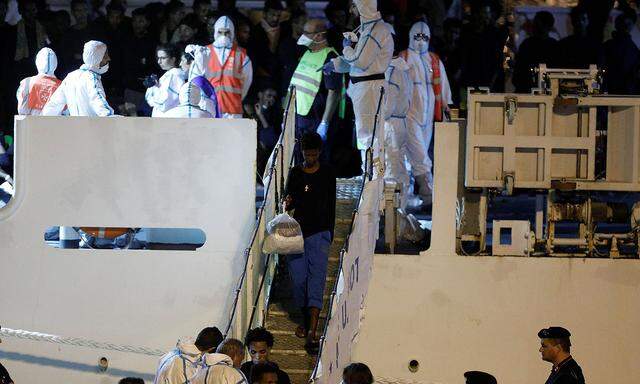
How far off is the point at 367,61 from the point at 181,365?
5.56 meters

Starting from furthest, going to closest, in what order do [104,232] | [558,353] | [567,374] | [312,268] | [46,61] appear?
1. [46,61]
2. [104,232]
3. [312,268]
4. [558,353]
5. [567,374]

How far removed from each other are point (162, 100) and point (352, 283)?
3.93 meters

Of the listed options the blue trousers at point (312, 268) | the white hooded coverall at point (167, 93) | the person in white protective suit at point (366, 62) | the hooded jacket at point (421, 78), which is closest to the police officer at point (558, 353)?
the blue trousers at point (312, 268)

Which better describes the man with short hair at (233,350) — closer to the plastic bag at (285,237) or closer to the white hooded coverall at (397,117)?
the plastic bag at (285,237)

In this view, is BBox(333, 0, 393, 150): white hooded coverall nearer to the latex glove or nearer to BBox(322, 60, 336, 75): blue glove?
BBox(322, 60, 336, 75): blue glove

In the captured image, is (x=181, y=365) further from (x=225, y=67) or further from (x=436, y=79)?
(x=436, y=79)

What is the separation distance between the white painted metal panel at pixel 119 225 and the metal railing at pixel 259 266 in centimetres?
23

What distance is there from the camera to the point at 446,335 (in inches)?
534

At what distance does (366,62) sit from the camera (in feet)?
48.9

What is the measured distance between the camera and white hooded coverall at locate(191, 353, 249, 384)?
9.81 metres

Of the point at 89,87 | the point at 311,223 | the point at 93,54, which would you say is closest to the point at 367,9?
the point at 93,54

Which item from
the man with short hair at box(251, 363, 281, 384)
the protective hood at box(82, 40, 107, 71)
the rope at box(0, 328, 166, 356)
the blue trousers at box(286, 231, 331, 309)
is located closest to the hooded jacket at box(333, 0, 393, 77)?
the protective hood at box(82, 40, 107, 71)

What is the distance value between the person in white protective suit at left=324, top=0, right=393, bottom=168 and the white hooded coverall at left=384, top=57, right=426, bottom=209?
1.48 ft

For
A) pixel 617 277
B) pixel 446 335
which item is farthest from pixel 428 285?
pixel 617 277
